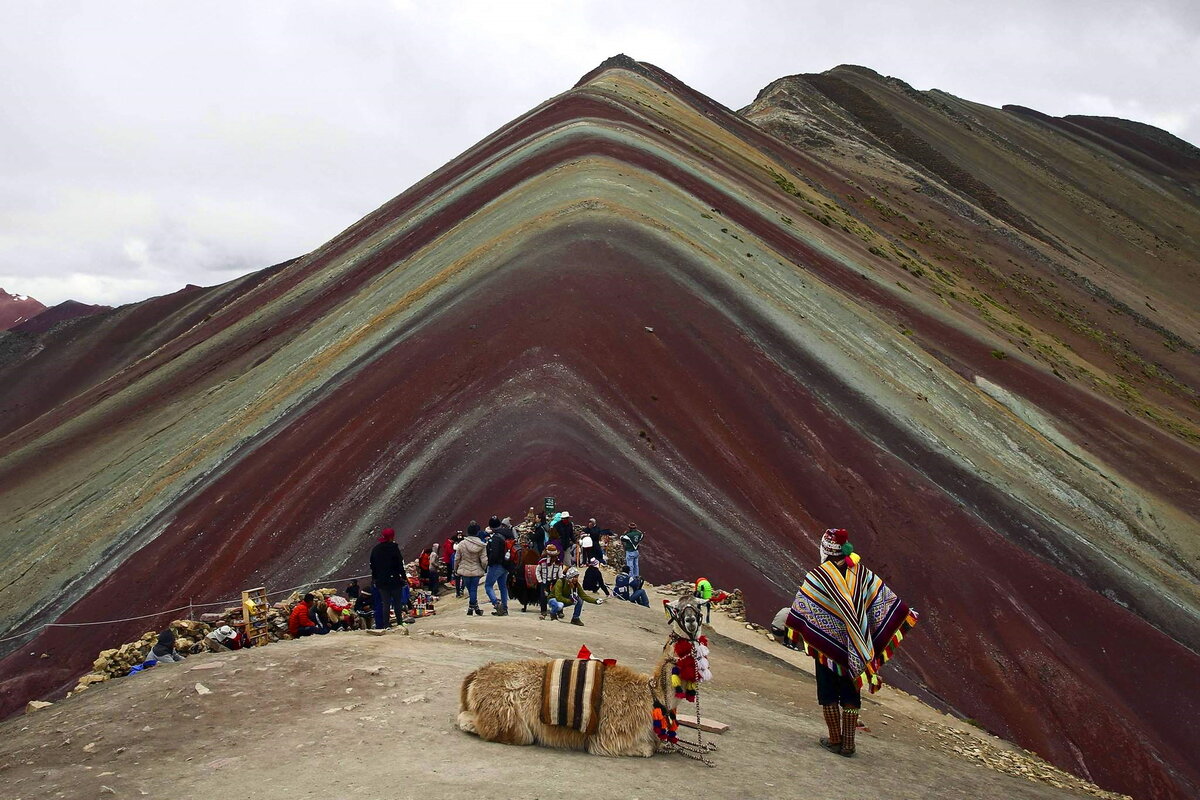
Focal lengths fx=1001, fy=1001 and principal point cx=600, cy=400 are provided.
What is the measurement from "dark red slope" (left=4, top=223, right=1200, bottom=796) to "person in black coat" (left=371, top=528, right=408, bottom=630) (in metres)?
7.60

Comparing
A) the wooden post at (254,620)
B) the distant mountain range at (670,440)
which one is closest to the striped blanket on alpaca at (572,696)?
the wooden post at (254,620)

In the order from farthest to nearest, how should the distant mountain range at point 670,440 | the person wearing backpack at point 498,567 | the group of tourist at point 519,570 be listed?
1. the distant mountain range at point 670,440
2. the person wearing backpack at point 498,567
3. the group of tourist at point 519,570

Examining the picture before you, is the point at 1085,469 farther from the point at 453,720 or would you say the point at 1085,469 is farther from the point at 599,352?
the point at 453,720

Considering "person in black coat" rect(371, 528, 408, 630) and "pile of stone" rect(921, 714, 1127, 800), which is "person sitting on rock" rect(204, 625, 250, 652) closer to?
"person in black coat" rect(371, 528, 408, 630)

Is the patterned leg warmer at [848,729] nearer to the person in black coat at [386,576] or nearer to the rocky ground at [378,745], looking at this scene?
the rocky ground at [378,745]

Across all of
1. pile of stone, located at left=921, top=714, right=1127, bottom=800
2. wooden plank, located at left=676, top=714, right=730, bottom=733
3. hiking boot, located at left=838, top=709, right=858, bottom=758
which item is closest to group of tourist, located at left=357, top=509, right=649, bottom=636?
wooden plank, located at left=676, top=714, right=730, bottom=733

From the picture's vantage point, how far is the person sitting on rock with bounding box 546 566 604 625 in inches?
654

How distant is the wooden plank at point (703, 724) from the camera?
10586 millimetres

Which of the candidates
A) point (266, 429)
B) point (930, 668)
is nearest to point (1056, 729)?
point (930, 668)

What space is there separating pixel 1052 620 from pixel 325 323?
3466cm

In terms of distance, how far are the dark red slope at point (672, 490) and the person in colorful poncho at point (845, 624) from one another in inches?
434

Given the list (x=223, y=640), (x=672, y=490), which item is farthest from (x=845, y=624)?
(x=672, y=490)

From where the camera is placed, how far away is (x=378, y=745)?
30.7 feet

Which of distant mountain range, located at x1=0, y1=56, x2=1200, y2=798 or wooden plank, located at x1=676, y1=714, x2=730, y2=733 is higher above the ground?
distant mountain range, located at x1=0, y1=56, x2=1200, y2=798
